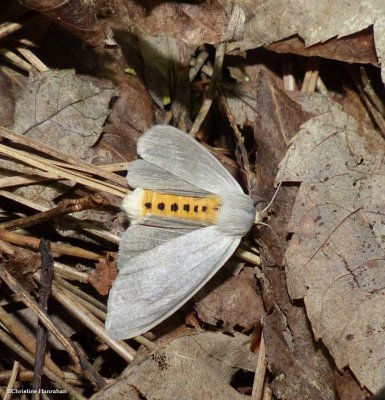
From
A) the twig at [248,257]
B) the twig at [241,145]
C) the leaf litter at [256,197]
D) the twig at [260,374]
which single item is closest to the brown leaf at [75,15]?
the leaf litter at [256,197]

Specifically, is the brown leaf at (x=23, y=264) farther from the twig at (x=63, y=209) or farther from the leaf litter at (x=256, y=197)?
the twig at (x=63, y=209)

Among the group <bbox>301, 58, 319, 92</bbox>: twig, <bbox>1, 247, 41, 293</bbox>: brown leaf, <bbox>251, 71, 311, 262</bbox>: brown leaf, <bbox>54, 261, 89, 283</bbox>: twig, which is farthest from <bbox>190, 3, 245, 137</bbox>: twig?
<bbox>1, 247, 41, 293</bbox>: brown leaf

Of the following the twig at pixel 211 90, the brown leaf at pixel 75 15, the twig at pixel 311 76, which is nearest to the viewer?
the brown leaf at pixel 75 15

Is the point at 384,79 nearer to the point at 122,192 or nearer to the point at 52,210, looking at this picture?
the point at 122,192

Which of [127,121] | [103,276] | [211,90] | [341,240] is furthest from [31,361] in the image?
[211,90]

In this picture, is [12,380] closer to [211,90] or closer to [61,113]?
[61,113]
